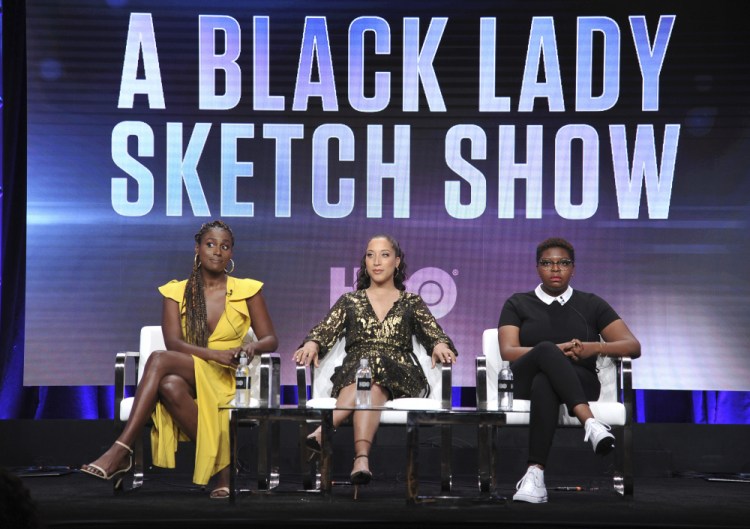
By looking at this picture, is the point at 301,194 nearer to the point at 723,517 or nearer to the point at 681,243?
the point at 681,243

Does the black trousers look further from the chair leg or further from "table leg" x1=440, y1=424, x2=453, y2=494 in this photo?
"table leg" x1=440, y1=424, x2=453, y2=494

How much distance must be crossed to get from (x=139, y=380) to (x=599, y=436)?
1.99m

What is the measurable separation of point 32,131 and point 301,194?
1.49 metres

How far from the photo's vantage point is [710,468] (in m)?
5.54

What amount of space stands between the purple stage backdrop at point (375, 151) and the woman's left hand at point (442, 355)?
1.05m

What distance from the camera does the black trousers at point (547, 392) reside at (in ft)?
13.6

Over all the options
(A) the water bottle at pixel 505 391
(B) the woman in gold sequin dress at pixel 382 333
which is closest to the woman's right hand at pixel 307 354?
(B) the woman in gold sequin dress at pixel 382 333

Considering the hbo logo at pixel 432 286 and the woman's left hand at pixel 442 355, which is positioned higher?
the hbo logo at pixel 432 286

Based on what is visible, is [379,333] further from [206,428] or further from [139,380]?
[139,380]

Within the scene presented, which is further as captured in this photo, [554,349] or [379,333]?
[379,333]

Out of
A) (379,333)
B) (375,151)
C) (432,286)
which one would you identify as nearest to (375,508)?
(379,333)

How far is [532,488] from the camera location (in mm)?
4098

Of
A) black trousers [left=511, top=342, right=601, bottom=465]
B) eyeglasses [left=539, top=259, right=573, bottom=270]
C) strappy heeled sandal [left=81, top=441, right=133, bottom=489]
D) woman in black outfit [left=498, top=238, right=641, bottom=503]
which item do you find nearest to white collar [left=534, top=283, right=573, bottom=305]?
woman in black outfit [left=498, top=238, right=641, bottom=503]

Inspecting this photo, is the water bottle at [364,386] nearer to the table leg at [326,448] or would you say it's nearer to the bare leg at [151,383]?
the table leg at [326,448]
